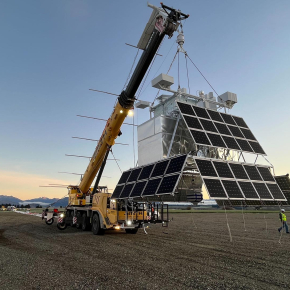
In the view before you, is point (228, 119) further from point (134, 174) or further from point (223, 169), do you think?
point (134, 174)

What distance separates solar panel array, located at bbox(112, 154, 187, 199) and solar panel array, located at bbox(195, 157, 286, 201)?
131cm

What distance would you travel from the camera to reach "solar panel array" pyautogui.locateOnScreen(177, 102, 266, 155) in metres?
15.4

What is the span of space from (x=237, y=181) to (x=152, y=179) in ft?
16.2

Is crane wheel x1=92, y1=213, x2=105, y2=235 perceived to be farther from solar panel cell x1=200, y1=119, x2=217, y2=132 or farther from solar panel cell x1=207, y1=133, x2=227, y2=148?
solar panel cell x1=200, y1=119, x2=217, y2=132

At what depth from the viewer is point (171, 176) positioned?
12.5 m

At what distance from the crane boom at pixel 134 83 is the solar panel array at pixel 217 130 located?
3.98 meters

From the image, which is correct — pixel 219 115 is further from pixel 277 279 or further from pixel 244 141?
pixel 277 279

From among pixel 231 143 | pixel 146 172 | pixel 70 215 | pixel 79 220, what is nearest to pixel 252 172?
pixel 231 143

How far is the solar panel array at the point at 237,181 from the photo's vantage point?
12.2m

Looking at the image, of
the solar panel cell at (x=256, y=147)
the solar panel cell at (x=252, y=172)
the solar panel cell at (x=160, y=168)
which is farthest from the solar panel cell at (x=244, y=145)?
the solar panel cell at (x=160, y=168)

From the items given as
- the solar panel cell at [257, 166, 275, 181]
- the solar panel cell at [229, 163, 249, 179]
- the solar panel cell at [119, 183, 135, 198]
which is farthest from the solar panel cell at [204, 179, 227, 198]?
the solar panel cell at [119, 183, 135, 198]

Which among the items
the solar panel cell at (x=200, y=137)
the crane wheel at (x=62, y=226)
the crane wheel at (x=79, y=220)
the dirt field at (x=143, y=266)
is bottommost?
the dirt field at (x=143, y=266)

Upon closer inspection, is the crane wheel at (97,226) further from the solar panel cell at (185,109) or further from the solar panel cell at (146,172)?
the solar panel cell at (185,109)

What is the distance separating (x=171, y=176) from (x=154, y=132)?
5.81 m
